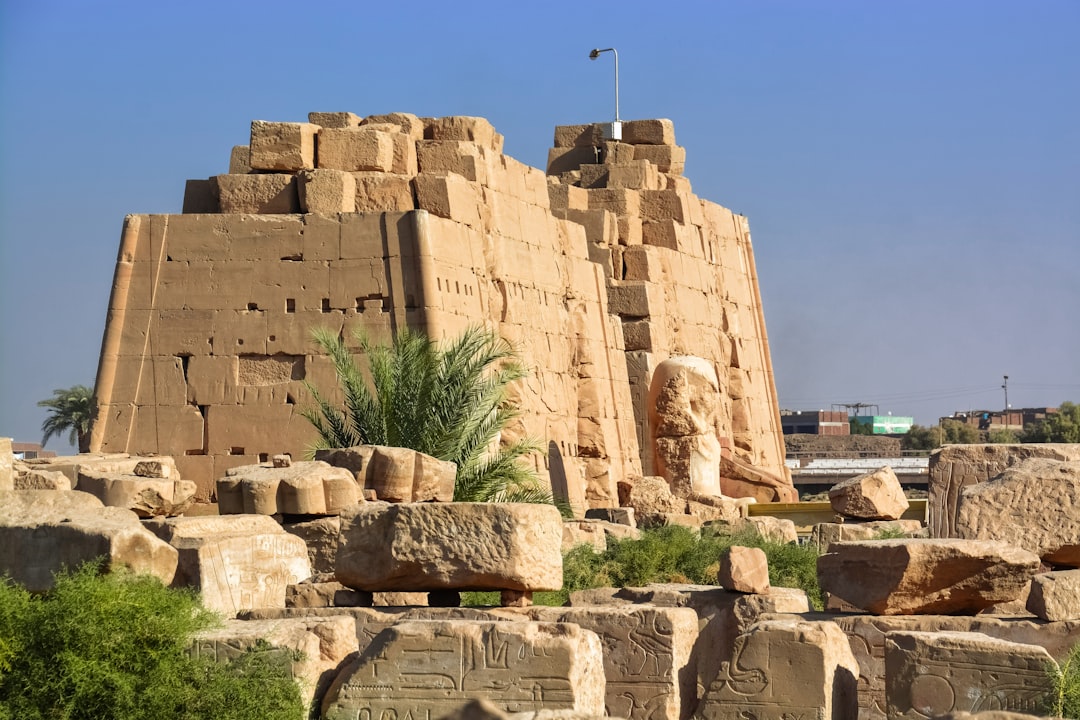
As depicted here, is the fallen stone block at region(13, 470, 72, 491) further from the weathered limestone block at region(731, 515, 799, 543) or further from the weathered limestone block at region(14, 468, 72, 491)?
the weathered limestone block at region(731, 515, 799, 543)

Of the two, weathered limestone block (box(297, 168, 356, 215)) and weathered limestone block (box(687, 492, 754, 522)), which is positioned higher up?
weathered limestone block (box(297, 168, 356, 215))

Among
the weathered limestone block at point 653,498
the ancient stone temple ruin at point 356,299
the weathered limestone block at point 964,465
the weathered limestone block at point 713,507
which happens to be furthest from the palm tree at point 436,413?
the weathered limestone block at point 964,465

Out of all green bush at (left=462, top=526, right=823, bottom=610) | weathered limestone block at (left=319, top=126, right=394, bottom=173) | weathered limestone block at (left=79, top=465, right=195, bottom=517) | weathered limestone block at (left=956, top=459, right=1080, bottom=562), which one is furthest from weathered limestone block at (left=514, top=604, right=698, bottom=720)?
weathered limestone block at (left=319, top=126, right=394, bottom=173)

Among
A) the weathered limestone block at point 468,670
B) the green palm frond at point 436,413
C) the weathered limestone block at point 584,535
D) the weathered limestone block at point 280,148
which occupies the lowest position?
the weathered limestone block at point 468,670

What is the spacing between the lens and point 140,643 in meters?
8.26

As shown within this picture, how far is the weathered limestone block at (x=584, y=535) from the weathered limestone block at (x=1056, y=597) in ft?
21.6

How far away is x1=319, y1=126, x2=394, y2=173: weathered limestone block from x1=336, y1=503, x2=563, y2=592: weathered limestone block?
42.1 feet

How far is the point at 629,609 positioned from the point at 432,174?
1355 centimetres

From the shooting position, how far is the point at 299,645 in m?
8.27

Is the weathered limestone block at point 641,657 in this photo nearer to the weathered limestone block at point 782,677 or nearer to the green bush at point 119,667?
the weathered limestone block at point 782,677

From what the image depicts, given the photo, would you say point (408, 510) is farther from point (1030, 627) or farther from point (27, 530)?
point (1030, 627)

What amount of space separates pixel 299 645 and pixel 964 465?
6655 millimetres

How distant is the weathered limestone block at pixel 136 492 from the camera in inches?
540

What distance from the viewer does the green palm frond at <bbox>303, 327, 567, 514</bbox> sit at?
17.1 meters
